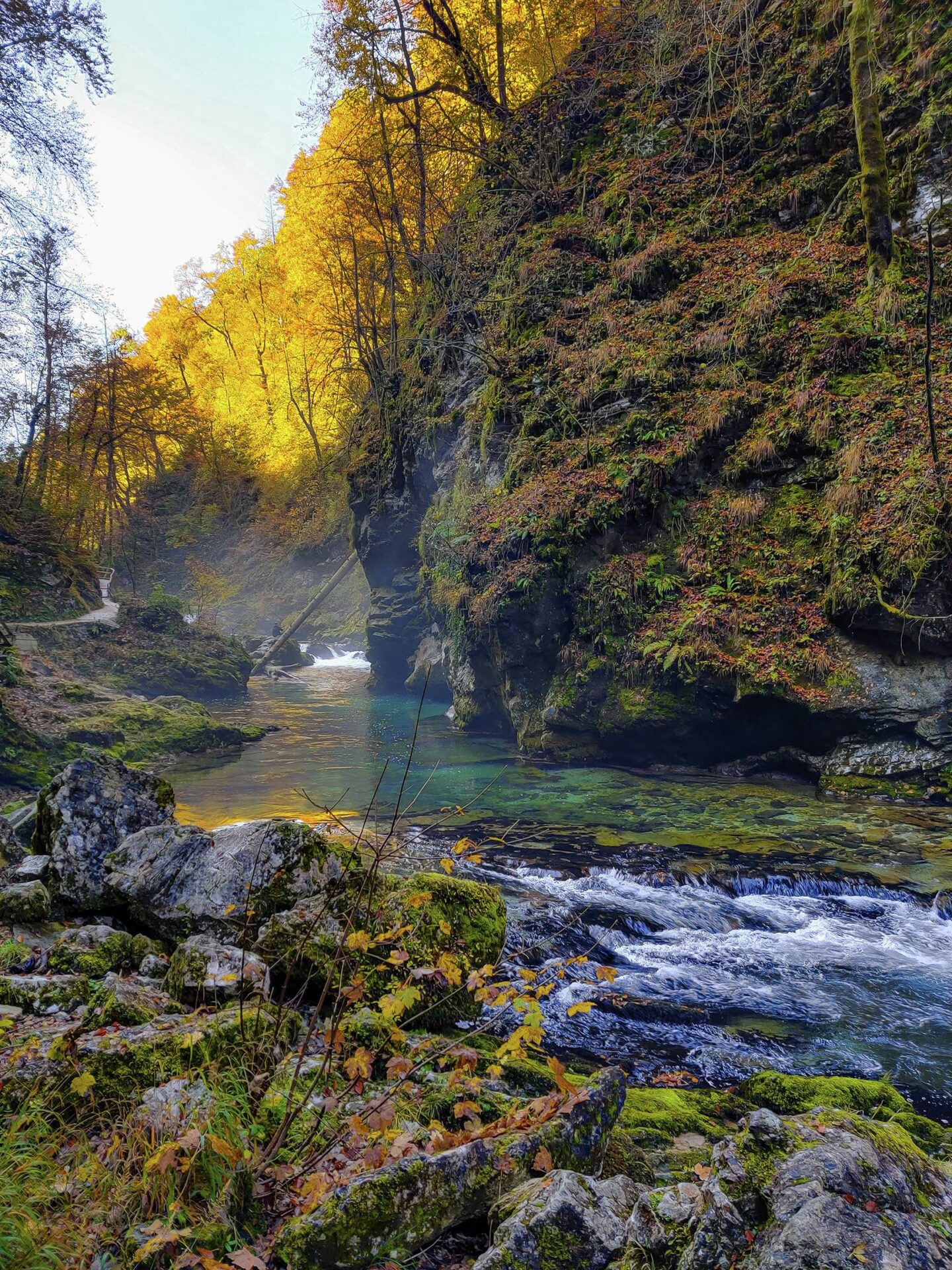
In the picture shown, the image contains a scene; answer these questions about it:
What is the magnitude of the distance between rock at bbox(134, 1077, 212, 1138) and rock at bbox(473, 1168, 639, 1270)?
45.7 inches

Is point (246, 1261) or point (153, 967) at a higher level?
point (246, 1261)

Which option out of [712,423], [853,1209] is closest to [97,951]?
[853,1209]

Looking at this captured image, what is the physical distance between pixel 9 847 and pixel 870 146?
623 inches

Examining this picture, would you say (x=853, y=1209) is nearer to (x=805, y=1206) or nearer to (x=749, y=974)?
(x=805, y=1206)

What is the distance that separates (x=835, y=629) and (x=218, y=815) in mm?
9765

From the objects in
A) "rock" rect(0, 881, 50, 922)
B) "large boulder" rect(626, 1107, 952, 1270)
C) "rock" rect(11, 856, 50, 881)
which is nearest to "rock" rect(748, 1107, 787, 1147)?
"large boulder" rect(626, 1107, 952, 1270)

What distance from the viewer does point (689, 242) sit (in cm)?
1425

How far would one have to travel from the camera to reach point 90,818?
18.1ft

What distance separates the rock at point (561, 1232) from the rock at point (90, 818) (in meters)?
4.02

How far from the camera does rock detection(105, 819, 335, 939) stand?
4559 millimetres

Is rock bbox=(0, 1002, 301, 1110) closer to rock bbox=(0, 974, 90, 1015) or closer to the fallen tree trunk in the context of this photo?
rock bbox=(0, 974, 90, 1015)

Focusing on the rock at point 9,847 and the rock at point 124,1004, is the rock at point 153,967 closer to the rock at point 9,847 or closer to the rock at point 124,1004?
the rock at point 124,1004

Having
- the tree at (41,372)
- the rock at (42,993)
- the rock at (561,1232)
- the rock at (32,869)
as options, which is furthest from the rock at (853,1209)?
the tree at (41,372)

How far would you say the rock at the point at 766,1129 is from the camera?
6.92 feet
